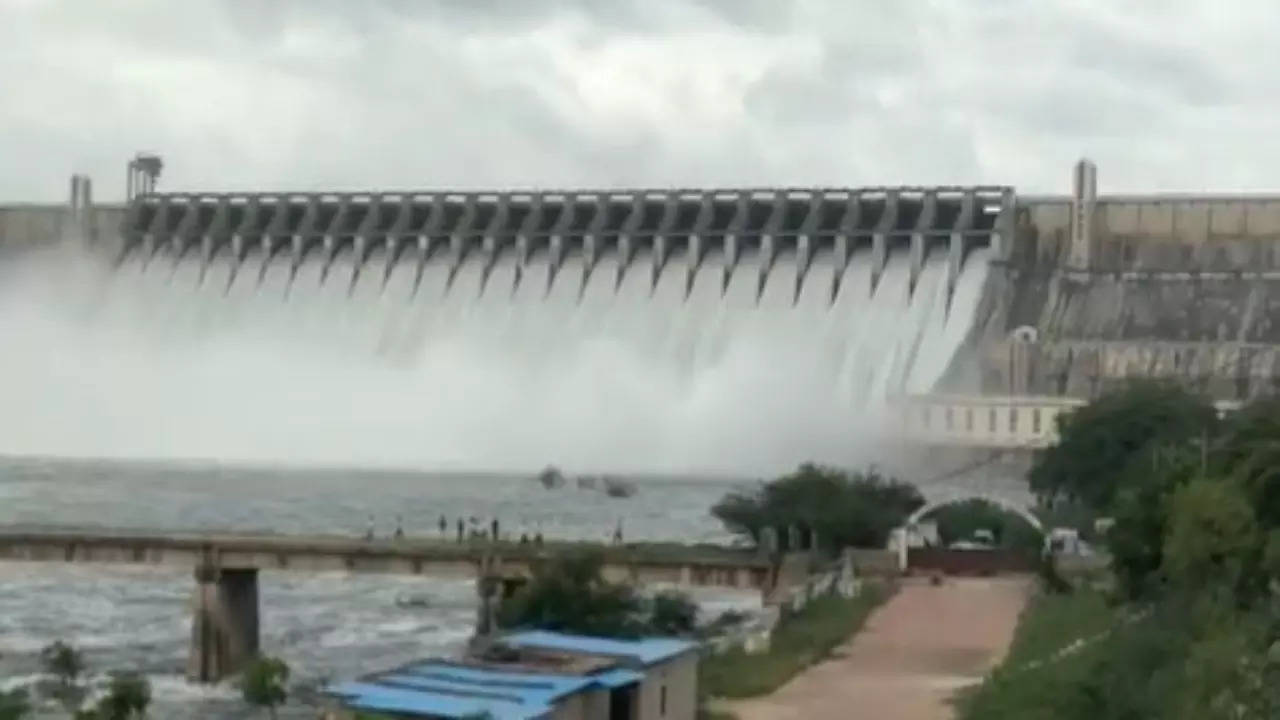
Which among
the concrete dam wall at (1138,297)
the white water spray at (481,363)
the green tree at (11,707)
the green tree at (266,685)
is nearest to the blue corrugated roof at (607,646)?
the green tree at (11,707)

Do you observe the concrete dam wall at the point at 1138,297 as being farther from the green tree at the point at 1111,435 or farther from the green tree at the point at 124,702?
the green tree at the point at 124,702

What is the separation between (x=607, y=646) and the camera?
27234 millimetres

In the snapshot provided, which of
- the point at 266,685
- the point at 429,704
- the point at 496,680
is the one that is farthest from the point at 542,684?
the point at 266,685

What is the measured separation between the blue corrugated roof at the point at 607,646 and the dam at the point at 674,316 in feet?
165

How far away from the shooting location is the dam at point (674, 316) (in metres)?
80.4

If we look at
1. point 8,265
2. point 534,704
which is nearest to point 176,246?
point 8,265

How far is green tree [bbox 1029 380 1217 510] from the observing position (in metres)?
62.0

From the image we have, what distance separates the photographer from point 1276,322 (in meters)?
79.4

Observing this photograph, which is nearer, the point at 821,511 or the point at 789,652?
the point at 789,652

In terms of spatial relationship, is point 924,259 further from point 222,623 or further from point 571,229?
point 222,623

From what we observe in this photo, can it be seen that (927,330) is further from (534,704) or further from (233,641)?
(534,704)

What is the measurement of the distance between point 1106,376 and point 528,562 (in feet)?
140

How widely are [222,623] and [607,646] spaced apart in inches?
607

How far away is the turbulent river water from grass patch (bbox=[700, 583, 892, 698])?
21.2 ft
